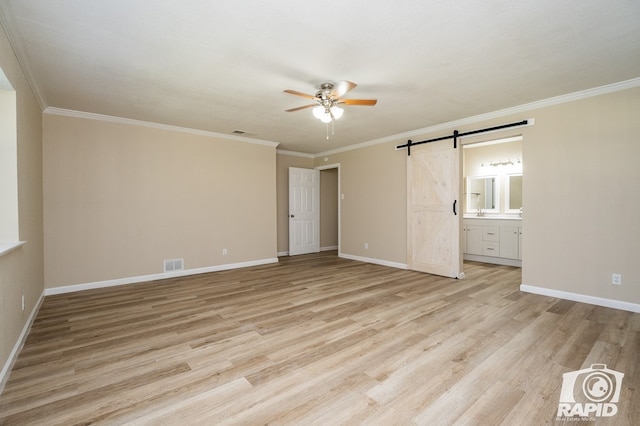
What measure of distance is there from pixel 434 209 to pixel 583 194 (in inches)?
76.9

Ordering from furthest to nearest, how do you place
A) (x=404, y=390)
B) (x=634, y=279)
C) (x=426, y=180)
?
(x=426, y=180) → (x=634, y=279) → (x=404, y=390)

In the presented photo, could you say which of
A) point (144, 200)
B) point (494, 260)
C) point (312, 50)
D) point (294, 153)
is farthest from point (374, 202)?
point (144, 200)

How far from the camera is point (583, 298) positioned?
11.9ft

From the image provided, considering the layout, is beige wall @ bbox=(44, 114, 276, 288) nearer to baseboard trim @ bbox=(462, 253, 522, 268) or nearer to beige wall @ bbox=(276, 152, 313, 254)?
beige wall @ bbox=(276, 152, 313, 254)

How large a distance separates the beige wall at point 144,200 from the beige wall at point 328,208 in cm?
204

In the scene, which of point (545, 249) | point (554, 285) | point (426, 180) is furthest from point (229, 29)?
point (554, 285)

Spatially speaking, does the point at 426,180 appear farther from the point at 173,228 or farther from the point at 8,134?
the point at 8,134

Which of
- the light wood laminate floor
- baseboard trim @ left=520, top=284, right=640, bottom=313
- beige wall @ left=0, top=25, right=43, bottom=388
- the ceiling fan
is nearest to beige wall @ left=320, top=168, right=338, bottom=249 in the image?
the light wood laminate floor

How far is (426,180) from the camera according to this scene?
5.21m

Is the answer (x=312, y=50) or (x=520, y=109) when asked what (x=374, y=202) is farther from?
(x=312, y=50)

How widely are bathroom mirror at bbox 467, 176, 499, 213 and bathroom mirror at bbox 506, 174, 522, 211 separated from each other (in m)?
0.23

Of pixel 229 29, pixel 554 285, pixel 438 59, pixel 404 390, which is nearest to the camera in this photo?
pixel 404 390

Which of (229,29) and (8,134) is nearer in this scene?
(229,29)

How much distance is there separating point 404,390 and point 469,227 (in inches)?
209
